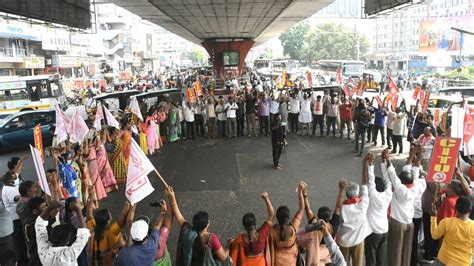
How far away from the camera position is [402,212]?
5.14m

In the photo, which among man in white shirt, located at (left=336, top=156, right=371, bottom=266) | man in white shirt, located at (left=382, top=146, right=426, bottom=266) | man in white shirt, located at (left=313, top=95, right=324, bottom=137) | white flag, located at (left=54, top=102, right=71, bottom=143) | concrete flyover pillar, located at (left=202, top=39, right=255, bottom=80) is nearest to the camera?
man in white shirt, located at (left=336, top=156, right=371, bottom=266)

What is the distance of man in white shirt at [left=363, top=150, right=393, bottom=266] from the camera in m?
4.90

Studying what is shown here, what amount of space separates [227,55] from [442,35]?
2820cm

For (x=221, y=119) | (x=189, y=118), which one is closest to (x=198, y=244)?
(x=189, y=118)

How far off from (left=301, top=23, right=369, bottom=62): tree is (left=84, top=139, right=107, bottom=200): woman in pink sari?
71.2 meters

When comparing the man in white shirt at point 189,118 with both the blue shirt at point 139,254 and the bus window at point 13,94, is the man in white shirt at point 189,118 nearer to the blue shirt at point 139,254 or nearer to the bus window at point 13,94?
the blue shirt at point 139,254

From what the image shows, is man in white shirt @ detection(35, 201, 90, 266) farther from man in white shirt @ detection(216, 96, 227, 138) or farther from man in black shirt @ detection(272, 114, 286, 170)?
man in white shirt @ detection(216, 96, 227, 138)

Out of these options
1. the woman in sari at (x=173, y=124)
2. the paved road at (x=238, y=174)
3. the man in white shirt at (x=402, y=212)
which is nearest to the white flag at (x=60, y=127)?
the paved road at (x=238, y=174)

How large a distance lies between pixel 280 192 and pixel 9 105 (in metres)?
17.5

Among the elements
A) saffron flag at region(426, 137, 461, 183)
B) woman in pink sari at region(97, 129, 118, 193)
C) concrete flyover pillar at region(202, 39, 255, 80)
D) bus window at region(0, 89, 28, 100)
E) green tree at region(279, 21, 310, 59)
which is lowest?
woman in pink sari at region(97, 129, 118, 193)

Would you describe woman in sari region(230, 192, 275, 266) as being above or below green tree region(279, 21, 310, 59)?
below

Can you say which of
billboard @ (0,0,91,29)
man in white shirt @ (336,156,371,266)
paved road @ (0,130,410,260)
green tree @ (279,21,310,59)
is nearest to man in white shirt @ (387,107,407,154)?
paved road @ (0,130,410,260)

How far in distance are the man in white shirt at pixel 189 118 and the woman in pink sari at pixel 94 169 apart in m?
6.42

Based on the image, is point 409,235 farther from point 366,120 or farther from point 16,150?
point 16,150
